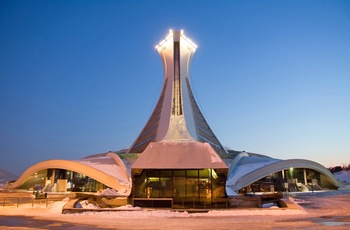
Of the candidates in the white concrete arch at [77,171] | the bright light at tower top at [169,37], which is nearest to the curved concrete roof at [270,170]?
the white concrete arch at [77,171]

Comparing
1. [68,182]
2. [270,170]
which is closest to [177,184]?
[270,170]

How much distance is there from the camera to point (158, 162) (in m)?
14.9

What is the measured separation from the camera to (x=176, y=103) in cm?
3419

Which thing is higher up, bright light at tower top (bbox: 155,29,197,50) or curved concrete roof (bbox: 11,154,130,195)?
bright light at tower top (bbox: 155,29,197,50)

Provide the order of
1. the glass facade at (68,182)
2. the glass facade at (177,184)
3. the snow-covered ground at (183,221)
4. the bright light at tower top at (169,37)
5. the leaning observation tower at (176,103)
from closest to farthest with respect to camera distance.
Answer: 1. the snow-covered ground at (183,221)
2. the glass facade at (177,184)
3. the glass facade at (68,182)
4. the leaning observation tower at (176,103)
5. the bright light at tower top at (169,37)

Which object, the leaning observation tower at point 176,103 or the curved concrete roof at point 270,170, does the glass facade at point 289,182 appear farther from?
the leaning observation tower at point 176,103

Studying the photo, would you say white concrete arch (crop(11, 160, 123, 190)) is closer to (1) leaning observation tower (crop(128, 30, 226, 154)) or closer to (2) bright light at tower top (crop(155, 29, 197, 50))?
(1) leaning observation tower (crop(128, 30, 226, 154))

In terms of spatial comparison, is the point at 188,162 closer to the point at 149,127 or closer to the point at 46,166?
the point at 149,127

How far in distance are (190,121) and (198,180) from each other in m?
16.4

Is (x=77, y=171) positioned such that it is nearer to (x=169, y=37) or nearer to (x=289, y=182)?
(x=289, y=182)

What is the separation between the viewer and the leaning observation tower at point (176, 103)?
30.1 m

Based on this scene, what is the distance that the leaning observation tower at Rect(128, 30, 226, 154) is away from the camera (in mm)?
30094

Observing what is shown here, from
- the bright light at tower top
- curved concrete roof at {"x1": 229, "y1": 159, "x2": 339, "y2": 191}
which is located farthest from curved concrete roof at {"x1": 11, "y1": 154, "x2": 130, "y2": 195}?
the bright light at tower top

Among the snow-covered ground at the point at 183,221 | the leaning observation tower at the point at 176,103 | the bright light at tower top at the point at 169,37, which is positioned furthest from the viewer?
the bright light at tower top at the point at 169,37
